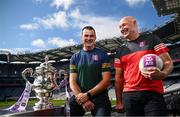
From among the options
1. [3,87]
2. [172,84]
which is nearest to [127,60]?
[172,84]

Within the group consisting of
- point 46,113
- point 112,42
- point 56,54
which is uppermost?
point 112,42

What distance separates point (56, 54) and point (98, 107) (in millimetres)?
56572

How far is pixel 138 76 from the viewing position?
3857 millimetres

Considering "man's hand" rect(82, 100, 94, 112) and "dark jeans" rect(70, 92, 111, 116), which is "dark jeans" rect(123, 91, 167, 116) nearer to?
"dark jeans" rect(70, 92, 111, 116)

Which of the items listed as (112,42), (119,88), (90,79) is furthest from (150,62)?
(112,42)

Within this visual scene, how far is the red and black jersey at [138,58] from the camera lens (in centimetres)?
381

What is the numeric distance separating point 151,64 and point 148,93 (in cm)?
45

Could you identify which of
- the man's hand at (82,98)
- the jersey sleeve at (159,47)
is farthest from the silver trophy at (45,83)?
the jersey sleeve at (159,47)

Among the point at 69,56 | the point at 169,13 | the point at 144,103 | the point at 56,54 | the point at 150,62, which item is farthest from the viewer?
the point at 69,56

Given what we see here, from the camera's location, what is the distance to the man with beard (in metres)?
4.10

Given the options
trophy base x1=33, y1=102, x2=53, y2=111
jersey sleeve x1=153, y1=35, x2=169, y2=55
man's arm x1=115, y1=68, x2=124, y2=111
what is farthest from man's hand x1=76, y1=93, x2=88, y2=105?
trophy base x1=33, y1=102, x2=53, y2=111

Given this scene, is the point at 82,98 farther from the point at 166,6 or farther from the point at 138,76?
the point at 166,6

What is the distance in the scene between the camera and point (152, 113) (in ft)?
11.8

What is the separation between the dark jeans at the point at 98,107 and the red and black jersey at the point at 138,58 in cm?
33
